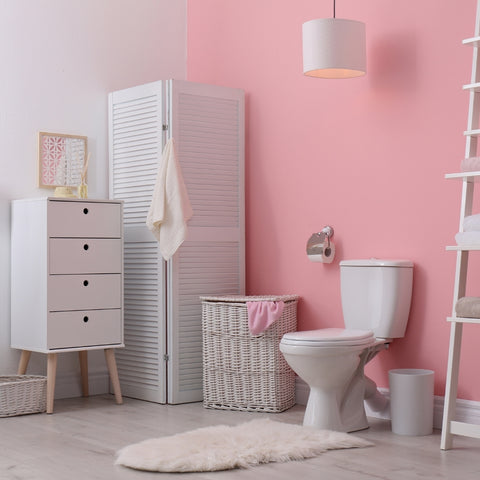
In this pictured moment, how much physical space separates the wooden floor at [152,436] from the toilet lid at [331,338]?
40 centimetres

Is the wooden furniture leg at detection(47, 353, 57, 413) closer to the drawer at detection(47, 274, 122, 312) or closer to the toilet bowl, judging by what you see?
the drawer at detection(47, 274, 122, 312)

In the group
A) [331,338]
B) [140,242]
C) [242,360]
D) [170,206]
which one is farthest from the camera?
[140,242]

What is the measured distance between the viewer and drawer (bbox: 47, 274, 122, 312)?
12.8 feet

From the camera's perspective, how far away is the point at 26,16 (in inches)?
170

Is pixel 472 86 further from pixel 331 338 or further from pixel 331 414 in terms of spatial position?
pixel 331 414

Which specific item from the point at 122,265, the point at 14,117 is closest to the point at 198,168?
the point at 122,265

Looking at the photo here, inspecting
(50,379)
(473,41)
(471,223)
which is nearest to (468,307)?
(471,223)

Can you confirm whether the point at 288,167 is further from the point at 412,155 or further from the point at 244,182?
the point at 412,155

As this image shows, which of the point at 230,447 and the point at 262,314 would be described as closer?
the point at 230,447

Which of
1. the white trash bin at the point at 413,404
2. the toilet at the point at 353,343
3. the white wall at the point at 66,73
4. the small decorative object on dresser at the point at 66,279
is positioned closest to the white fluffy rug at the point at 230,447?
the toilet at the point at 353,343

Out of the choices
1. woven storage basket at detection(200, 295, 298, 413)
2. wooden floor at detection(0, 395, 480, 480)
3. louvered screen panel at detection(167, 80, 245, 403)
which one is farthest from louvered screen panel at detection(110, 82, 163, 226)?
wooden floor at detection(0, 395, 480, 480)

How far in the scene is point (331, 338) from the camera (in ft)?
11.1

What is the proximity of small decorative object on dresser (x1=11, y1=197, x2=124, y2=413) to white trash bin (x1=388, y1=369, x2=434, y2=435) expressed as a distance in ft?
4.77

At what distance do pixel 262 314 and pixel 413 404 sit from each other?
2.77 ft
